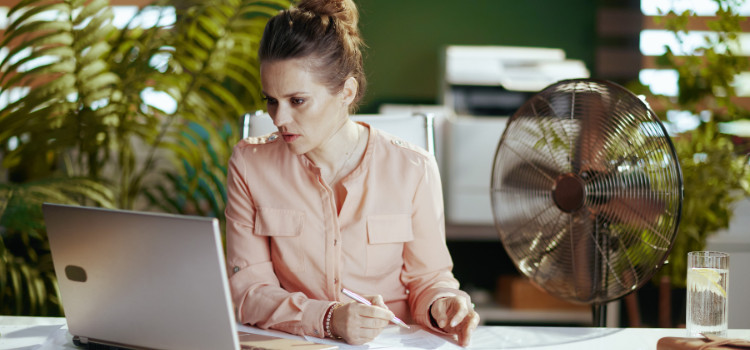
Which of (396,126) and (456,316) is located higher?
(396,126)

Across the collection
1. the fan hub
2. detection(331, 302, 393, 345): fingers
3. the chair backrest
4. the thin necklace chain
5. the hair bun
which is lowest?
detection(331, 302, 393, 345): fingers

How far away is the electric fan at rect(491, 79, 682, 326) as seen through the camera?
1.10 meters

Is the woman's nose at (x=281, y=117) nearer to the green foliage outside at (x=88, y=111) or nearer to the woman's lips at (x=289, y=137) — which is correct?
the woman's lips at (x=289, y=137)

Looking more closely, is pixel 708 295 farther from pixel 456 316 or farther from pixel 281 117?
pixel 281 117

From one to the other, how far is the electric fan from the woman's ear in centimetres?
31

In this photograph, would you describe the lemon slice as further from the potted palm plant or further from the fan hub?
the potted palm plant

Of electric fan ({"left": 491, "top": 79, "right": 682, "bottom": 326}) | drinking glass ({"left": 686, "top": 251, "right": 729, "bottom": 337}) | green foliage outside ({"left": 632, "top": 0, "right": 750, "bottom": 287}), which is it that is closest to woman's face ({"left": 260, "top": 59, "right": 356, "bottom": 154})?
electric fan ({"left": 491, "top": 79, "right": 682, "bottom": 326})

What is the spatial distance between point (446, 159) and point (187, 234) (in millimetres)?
2312

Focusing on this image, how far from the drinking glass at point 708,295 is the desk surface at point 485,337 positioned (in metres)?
0.06

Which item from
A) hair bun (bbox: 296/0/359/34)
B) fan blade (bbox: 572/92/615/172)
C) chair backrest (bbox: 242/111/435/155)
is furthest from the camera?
chair backrest (bbox: 242/111/435/155)

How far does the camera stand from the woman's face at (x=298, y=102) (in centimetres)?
123

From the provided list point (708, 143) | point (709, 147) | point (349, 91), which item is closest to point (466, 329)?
point (349, 91)

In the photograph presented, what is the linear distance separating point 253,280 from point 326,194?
0.21 metres

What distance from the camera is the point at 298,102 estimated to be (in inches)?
49.1
